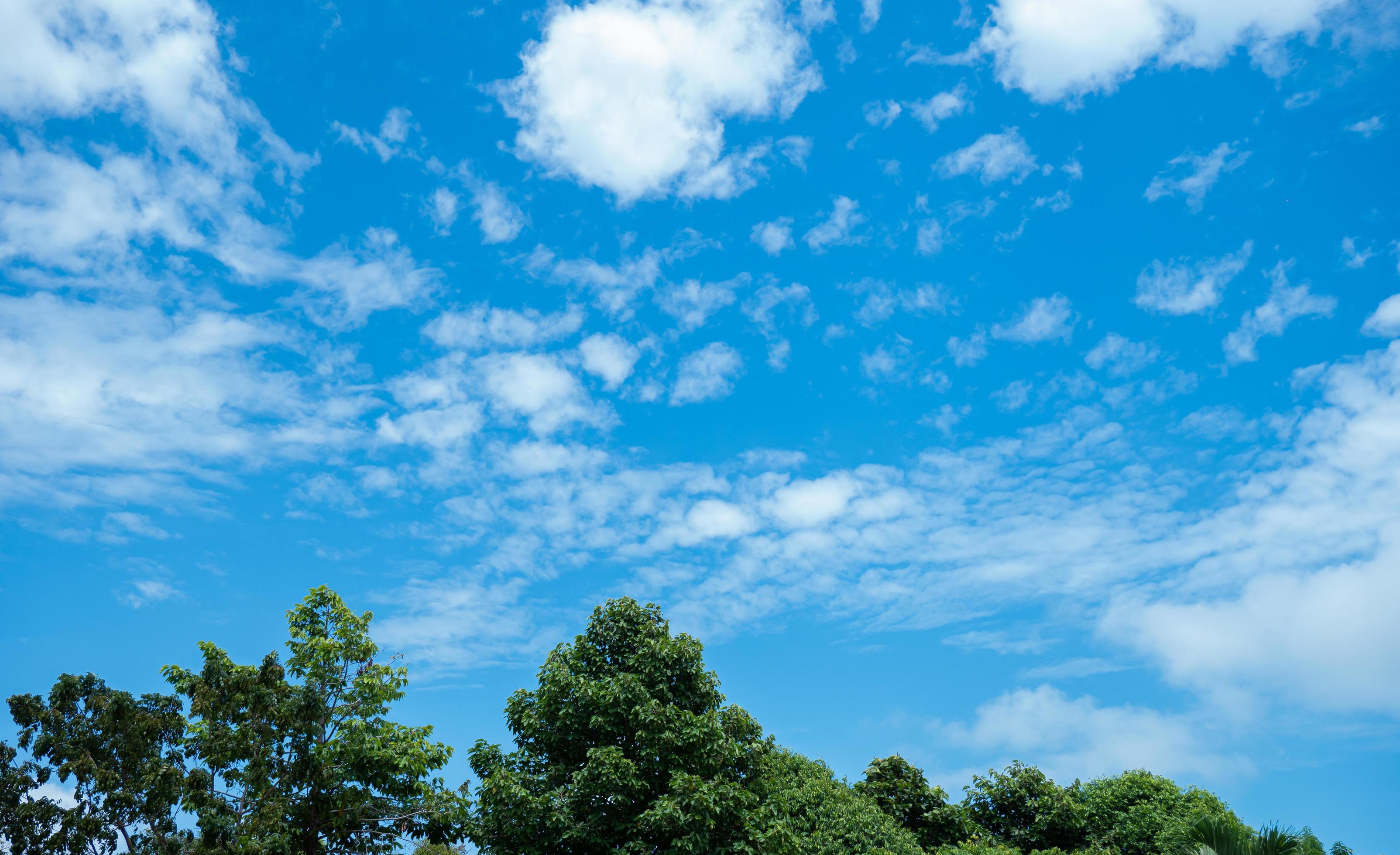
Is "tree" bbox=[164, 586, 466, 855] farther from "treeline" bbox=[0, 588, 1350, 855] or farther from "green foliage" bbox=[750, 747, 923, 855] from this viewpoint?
"green foliage" bbox=[750, 747, 923, 855]

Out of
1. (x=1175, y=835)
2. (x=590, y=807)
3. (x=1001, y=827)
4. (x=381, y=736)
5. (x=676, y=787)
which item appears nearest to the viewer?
(x=676, y=787)

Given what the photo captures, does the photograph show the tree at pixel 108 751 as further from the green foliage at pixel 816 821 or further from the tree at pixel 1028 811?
the tree at pixel 1028 811

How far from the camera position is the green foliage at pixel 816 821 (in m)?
18.4

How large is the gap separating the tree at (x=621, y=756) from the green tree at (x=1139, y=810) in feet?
42.2

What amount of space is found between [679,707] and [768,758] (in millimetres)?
2381

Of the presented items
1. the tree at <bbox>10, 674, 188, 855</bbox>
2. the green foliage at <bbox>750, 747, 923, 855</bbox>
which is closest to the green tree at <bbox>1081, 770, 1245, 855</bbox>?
the green foliage at <bbox>750, 747, 923, 855</bbox>

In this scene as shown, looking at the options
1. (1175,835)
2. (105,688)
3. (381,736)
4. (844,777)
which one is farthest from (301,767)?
(1175,835)

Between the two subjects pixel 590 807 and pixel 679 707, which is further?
pixel 679 707

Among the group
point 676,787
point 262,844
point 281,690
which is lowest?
point 262,844

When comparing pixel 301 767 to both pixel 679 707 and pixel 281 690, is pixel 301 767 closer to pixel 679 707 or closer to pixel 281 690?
pixel 281 690

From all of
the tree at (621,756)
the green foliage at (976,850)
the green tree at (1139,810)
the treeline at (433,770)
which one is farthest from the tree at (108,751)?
the green tree at (1139,810)

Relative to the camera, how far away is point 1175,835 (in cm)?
2239

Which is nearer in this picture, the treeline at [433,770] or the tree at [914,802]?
the treeline at [433,770]

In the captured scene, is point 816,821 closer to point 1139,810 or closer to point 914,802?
point 914,802
